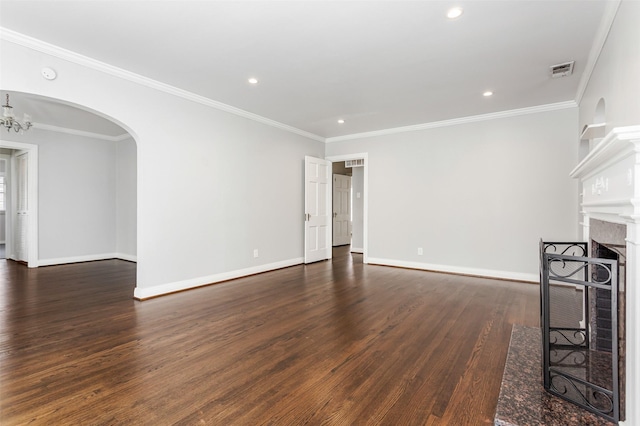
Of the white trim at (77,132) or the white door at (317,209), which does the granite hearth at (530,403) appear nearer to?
the white door at (317,209)

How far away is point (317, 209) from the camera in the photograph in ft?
21.7

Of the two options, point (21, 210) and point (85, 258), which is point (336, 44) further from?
point (21, 210)

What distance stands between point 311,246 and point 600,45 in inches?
199

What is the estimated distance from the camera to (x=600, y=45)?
113 inches

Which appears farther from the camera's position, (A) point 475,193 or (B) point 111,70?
(A) point 475,193

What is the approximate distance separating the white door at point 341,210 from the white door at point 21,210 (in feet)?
22.3

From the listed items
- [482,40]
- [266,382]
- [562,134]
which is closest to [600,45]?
[482,40]

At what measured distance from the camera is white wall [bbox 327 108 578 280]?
468 cm

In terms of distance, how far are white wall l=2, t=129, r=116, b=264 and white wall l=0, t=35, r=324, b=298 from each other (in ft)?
12.1

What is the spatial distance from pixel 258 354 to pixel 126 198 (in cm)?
594

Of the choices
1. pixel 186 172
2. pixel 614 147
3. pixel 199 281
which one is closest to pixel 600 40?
pixel 614 147

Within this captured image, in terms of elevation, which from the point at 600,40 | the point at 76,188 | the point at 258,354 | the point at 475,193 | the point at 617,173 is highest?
the point at 600,40

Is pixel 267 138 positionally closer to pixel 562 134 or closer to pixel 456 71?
pixel 456 71

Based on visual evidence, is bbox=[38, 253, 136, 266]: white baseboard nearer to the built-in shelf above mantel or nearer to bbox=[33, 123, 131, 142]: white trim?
bbox=[33, 123, 131, 142]: white trim
